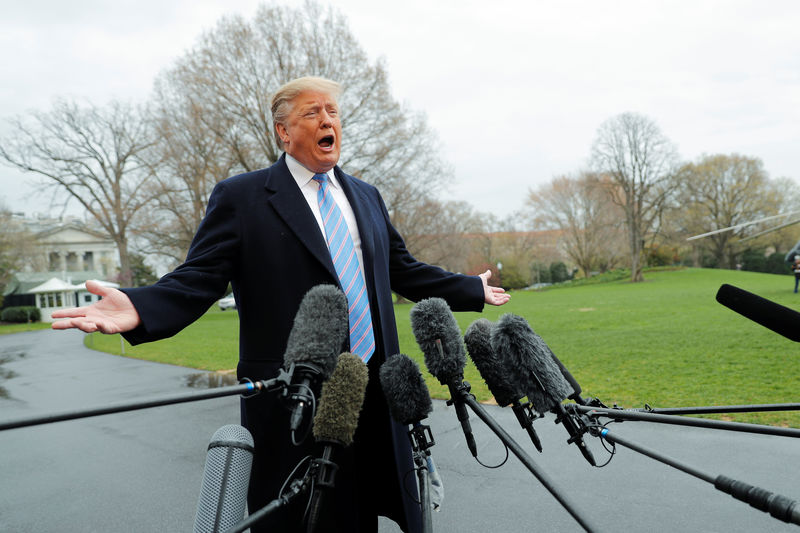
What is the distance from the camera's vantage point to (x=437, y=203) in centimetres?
3058

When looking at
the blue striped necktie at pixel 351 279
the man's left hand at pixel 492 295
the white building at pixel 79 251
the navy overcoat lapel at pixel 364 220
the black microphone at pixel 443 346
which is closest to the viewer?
the black microphone at pixel 443 346

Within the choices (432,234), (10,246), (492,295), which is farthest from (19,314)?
(492,295)

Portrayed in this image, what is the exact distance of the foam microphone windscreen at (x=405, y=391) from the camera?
1688mm

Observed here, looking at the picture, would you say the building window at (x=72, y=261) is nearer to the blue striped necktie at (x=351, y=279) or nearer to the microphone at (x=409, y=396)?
the blue striped necktie at (x=351, y=279)

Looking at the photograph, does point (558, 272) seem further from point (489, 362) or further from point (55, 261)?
point (55, 261)

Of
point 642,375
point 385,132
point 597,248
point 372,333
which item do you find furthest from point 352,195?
point 597,248

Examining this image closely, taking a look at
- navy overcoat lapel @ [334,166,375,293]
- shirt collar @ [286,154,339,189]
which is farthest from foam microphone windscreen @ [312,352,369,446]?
shirt collar @ [286,154,339,189]

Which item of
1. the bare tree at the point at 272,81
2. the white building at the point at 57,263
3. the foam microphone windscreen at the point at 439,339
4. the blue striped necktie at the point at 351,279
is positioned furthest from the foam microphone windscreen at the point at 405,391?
the white building at the point at 57,263

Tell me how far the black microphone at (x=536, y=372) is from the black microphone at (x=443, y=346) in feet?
0.46

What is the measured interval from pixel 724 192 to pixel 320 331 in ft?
195

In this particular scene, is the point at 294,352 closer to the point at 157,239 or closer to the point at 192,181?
the point at 192,181

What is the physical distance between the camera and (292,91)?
6.45 feet

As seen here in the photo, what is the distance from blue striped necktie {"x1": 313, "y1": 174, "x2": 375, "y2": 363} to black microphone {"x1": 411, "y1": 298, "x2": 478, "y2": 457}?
1.16 feet

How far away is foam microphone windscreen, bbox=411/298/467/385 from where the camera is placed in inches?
62.0
